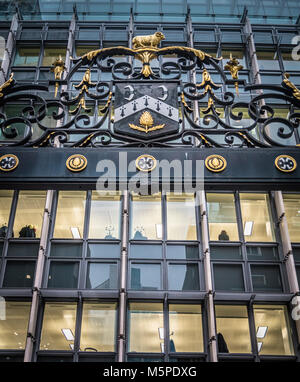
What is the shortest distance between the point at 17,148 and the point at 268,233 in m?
11.0

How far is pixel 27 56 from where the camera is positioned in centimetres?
1959

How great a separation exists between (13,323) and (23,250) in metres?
2.34

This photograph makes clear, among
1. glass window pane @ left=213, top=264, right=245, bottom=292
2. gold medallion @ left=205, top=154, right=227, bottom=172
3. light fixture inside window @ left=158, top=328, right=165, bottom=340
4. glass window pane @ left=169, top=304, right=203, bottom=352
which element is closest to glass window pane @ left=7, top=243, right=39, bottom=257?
light fixture inside window @ left=158, top=328, right=165, bottom=340

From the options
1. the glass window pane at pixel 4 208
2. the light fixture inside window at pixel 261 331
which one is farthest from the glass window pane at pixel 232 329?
the glass window pane at pixel 4 208

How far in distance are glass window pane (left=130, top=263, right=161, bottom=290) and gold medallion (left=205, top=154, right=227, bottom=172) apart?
28.7 feet

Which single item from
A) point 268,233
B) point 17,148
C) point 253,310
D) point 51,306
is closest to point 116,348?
point 51,306

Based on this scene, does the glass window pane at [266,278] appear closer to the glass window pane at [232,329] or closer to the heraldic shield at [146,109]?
the glass window pane at [232,329]

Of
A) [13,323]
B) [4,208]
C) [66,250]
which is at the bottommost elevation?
[13,323]

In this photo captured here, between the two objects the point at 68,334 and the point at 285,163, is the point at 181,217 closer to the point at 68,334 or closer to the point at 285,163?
the point at 68,334

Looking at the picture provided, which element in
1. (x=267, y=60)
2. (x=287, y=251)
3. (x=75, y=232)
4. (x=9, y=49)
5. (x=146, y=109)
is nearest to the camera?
(x=146, y=109)

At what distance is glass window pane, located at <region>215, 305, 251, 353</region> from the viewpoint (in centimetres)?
1305

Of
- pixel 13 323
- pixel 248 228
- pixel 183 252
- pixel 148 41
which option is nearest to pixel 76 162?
pixel 148 41

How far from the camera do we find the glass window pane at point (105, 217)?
14.9 meters

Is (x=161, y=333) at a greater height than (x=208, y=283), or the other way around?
(x=208, y=283)
